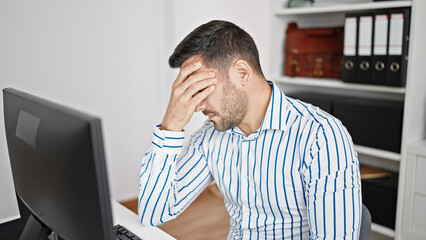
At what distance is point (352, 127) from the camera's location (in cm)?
241

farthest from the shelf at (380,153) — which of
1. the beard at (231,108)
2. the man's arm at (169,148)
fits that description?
the man's arm at (169,148)

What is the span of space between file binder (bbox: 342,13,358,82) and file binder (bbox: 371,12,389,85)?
4.5 inches

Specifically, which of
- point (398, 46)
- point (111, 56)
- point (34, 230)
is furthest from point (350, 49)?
point (34, 230)

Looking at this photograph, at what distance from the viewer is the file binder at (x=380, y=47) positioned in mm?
2160

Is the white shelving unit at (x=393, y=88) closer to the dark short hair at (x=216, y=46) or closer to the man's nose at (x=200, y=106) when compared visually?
the dark short hair at (x=216, y=46)

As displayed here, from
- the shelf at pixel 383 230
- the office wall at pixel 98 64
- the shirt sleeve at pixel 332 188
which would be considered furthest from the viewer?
the office wall at pixel 98 64

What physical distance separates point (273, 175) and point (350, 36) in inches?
55.3

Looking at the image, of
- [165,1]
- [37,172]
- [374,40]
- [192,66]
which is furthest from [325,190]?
[165,1]

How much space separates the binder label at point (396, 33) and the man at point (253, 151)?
3.74 ft

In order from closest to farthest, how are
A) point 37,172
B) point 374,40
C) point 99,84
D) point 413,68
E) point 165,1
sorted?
point 37,172
point 413,68
point 374,40
point 99,84
point 165,1

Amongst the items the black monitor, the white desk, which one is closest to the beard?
the white desk

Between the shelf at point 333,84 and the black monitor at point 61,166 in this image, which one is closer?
the black monitor at point 61,166

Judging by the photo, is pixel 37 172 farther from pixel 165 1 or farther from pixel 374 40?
pixel 165 1

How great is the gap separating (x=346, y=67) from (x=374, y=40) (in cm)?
23
